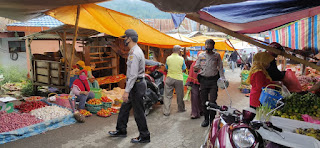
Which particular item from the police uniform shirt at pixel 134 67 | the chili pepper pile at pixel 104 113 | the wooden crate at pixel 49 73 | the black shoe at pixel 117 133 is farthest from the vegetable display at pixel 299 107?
the wooden crate at pixel 49 73

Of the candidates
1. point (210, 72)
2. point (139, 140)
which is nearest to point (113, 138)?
point (139, 140)

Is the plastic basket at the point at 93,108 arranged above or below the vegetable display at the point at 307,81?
below

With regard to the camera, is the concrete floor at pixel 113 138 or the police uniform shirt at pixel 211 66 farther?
the police uniform shirt at pixel 211 66

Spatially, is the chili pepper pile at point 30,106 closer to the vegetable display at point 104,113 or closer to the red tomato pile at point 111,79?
the vegetable display at point 104,113

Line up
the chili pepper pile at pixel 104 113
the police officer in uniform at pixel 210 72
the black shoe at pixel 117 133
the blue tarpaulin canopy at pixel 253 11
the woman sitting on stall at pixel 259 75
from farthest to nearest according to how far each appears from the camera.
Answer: the chili pepper pile at pixel 104 113, the police officer in uniform at pixel 210 72, the black shoe at pixel 117 133, the woman sitting on stall at pixel 259 75, the blue tarpaulin canopy at pixel 253 11

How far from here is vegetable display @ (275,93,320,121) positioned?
282 centimetres

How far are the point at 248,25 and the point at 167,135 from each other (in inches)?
117

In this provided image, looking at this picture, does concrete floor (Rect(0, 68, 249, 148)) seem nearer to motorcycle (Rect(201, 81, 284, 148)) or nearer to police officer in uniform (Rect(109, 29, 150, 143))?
police officer in uniform (Rect(109, 29, 150, 143))

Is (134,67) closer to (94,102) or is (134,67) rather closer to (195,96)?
(195,96)

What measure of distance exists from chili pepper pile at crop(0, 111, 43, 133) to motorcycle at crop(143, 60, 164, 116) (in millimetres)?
2853

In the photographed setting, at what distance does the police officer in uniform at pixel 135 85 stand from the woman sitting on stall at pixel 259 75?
205 cm

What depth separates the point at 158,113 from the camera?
7.17 metres

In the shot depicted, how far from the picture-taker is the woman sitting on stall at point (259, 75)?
4.15 metres

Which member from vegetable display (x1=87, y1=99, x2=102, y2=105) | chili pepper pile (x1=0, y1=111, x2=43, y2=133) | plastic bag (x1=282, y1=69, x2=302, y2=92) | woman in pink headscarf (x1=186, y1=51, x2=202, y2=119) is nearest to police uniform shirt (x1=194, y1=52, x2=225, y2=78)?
woman in pink headscarf (x1=186, y1=51, x2=202, y2=119)
